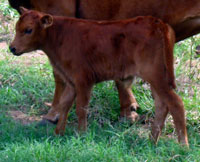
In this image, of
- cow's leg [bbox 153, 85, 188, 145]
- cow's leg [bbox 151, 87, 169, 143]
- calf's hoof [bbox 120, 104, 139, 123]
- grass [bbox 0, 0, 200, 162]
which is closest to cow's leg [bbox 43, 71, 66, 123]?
grass [bbox 0, 0, 200, 162]

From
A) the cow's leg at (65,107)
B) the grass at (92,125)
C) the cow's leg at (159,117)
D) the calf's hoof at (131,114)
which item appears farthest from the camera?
the calf's hoof at (131,114)

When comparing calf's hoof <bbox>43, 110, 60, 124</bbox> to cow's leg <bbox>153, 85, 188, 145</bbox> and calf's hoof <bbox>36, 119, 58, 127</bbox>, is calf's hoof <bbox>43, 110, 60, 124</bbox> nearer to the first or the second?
calf's hoof <bbox>36, 119, 58, 127</bbox>

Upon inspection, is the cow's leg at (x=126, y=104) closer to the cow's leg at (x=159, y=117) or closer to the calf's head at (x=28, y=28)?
the cow's leg at (x=159, y=117)

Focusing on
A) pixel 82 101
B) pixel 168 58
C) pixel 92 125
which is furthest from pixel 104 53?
pixel 92 125

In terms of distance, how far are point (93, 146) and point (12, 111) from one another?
1.79 m

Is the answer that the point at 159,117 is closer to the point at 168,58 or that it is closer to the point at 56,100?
the point at 168,58

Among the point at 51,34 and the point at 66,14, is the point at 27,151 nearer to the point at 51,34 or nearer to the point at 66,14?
the point at 51,34

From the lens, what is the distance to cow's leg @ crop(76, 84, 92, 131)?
511cm

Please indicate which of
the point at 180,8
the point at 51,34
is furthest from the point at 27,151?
the point at 180,8

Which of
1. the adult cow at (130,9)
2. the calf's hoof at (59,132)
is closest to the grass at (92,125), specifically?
the calf's hoof at (59,132)

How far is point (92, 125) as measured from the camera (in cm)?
559

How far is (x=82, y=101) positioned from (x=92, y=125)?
1.70ft

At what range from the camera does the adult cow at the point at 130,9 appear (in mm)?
5355

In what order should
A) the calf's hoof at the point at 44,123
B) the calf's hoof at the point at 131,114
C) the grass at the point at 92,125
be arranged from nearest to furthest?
the grass at the point at 92,125 < the calf's hoof at the point at 44,123 < the calf's hoof at the point at 131,114
